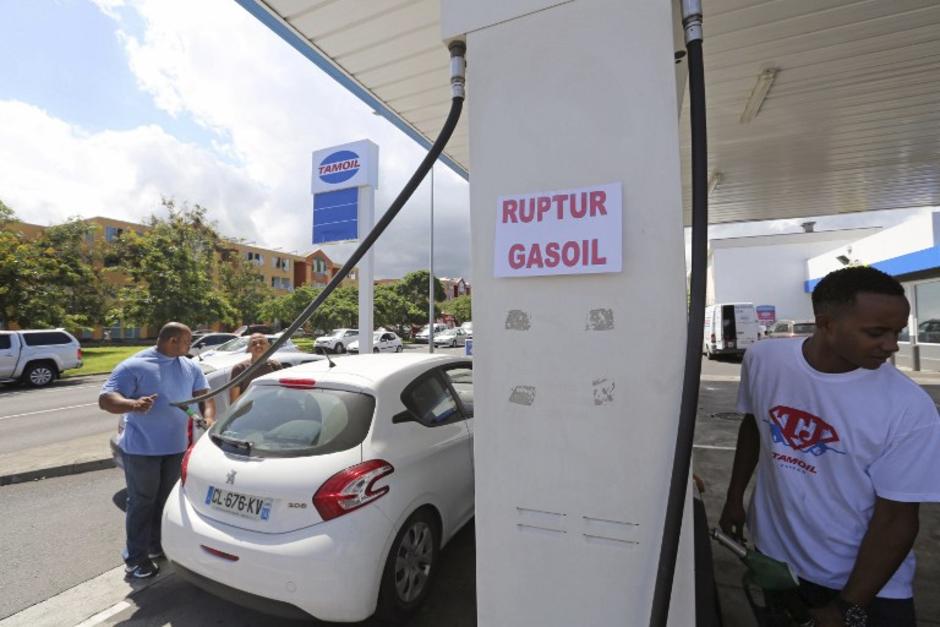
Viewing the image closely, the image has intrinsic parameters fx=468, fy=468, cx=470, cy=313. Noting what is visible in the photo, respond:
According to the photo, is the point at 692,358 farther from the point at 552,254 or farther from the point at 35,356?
the point at 35,356

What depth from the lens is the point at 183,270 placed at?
25172 millimetres

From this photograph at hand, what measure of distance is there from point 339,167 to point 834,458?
8.44 metres

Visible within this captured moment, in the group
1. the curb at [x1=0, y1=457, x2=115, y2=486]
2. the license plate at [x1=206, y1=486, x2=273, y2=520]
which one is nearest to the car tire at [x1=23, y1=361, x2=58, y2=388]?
the curb at [x1=0, y1=457, x2=115, y2=486]

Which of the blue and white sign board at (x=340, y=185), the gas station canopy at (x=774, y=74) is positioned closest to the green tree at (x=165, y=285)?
the blue and white sign board at (x=340, y=185)

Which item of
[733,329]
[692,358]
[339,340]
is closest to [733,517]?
[692,358]

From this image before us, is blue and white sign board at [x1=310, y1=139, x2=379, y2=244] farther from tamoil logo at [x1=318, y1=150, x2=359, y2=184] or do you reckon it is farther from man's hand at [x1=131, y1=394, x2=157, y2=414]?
man's hand at [x1=131, y1=394, x2=157, y2=414]

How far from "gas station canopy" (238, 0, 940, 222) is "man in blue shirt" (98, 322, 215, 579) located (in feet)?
8.83

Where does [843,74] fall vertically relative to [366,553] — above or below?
above

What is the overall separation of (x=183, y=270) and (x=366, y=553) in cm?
2726

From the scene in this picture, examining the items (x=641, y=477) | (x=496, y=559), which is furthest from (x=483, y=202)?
(x=496, y=559)

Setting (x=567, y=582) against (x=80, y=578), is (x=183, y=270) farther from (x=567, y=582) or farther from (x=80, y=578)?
(x=567, y=582)

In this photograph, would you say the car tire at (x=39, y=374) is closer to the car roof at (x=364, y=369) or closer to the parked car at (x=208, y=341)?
the parked car at (x=208, y=341)

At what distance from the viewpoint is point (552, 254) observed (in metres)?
1.37

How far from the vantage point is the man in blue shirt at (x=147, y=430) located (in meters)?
3.40
